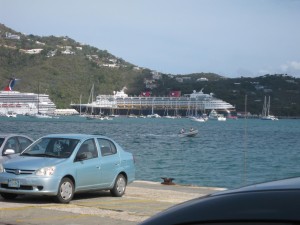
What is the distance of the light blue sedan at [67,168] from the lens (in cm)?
1226

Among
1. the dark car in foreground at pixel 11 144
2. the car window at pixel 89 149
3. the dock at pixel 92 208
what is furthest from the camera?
the dark car in foreground at pixel 11 144

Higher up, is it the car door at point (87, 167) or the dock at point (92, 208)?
the car door at point (87, 167)

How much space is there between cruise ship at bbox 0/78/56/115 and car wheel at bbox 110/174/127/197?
134m

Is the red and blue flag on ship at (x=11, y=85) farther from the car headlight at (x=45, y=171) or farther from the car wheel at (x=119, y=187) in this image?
the car headlight at (x=45, y=171)

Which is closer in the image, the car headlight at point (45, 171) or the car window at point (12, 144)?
the car headlight at point (45, 171)

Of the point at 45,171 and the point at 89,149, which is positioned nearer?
the point at 45,171

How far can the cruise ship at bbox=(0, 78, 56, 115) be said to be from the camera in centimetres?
14650

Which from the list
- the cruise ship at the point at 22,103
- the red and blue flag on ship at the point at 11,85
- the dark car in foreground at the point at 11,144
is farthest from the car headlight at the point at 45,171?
the red and blue flag on ship at the point at 11,85

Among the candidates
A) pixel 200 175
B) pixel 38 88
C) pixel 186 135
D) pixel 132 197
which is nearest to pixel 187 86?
pixel 38 88

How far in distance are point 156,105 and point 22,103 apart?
120 ft

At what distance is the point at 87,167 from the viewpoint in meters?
13.0

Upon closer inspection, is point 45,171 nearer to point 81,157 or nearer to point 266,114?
point 81,157

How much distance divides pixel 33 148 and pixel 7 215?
9.26 ft

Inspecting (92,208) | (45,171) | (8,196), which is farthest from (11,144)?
(92,208)
